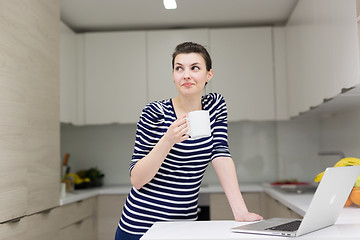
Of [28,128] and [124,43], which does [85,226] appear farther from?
[124,43]

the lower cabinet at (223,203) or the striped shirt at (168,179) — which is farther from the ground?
the striped shirt at (168,179)

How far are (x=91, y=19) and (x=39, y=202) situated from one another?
1.87m

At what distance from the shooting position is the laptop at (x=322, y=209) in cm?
117

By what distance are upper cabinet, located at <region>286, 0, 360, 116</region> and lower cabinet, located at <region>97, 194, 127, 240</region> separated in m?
1.68

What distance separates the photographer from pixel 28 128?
2400 mm

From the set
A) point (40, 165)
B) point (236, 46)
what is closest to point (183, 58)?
point (40, 165)

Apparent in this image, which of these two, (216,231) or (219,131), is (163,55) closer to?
(219,131)

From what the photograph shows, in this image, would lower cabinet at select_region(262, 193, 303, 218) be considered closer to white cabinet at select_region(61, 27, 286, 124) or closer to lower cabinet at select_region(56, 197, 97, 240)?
white cabinet at select_region(61, 27, 286, 124)

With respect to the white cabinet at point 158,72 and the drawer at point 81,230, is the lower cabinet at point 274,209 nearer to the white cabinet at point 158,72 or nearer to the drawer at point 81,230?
the white cabinet at point 158,72

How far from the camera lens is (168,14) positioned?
367cm

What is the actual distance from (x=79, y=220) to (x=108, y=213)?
444 millimetres

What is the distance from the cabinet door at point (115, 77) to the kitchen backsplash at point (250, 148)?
379 mm

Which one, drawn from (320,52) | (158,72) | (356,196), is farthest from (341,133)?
(158,72)

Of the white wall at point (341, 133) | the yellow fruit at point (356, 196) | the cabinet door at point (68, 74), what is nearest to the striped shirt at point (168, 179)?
the yellow fruit at point (356, 196)
